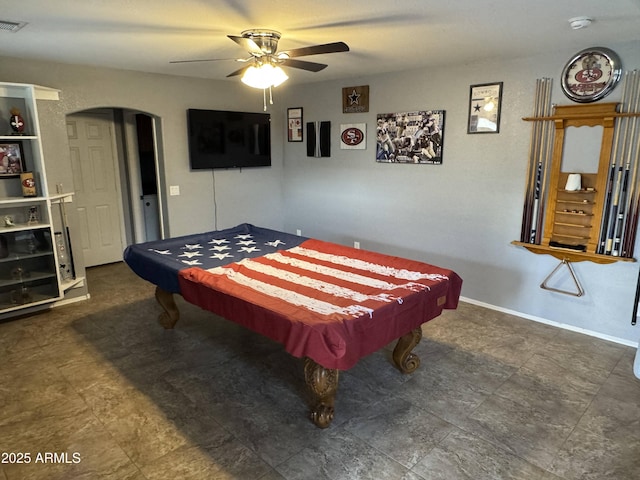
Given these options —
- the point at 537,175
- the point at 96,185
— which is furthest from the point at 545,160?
the point at 96,185

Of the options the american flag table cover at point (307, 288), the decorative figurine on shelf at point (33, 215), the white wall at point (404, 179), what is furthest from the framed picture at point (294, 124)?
the decorative figurine on shelf at point (33, 215)

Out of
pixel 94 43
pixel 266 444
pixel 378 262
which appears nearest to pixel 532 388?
pixel 378 262

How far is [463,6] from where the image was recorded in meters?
2.43

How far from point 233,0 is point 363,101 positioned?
2782 millimetres

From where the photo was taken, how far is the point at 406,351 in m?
3.02

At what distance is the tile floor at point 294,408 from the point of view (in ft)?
7.19

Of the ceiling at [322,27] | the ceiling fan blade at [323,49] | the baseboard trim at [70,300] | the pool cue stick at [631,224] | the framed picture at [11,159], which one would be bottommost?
the baseboard trim at [70,300]

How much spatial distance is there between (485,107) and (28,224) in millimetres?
4487

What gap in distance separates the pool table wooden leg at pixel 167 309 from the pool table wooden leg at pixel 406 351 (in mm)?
2005

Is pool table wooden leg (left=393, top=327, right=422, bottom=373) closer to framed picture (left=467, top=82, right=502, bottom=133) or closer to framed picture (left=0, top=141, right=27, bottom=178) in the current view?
framed picture (left=467, top=82, right=502, bottom=133)

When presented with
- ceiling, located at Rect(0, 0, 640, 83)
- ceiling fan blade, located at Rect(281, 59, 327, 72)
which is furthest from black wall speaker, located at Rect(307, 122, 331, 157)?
ceiling fan blade, located at Rect(281, 59, 327, 72)

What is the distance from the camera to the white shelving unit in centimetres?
380

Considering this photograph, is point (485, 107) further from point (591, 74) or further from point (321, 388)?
point (321, 388)

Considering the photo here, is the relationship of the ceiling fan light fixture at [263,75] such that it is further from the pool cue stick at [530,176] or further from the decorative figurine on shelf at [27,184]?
the decorative figurine on shelf at [27,184]
